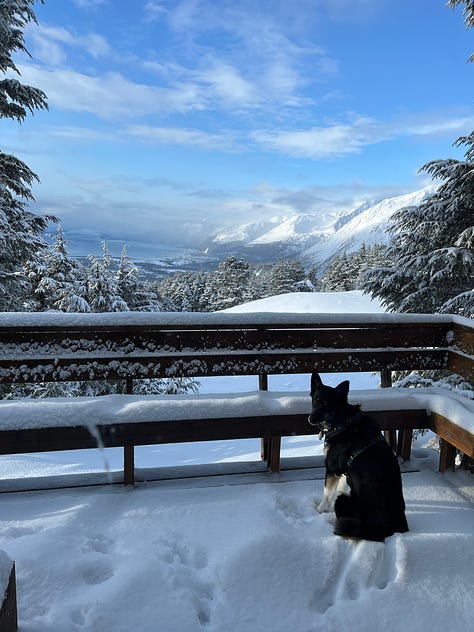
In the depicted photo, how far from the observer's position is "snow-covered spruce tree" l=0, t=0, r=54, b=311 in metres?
10.1

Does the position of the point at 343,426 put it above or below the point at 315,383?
below

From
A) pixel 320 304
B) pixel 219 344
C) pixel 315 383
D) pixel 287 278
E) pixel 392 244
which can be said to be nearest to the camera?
pixel 315 383

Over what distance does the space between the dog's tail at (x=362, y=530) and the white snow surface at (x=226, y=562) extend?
0.05m

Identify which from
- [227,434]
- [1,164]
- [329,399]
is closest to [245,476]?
[227,434]

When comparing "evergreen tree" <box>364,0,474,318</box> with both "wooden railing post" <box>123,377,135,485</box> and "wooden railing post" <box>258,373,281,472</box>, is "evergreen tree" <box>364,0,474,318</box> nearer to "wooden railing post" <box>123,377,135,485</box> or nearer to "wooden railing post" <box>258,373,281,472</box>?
"wooden railing post" <box>258,373,281,472</box>

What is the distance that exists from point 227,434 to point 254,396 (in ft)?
1.35

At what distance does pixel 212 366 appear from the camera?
407 cm

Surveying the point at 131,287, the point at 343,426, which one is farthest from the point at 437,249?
the point at 131,287

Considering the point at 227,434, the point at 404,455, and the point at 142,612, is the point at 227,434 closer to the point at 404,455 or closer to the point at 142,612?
the point at 142,612

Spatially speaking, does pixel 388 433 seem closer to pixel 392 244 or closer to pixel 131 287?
pixel 392 244

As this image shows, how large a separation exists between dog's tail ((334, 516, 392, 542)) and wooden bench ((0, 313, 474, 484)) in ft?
3.17

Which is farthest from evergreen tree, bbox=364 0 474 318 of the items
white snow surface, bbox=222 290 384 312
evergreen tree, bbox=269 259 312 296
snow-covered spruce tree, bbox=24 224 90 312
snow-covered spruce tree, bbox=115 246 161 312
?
evergreen tree, bbox=269 259 312 296

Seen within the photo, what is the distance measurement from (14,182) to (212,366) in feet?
32.6

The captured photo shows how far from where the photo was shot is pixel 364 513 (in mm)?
2799
